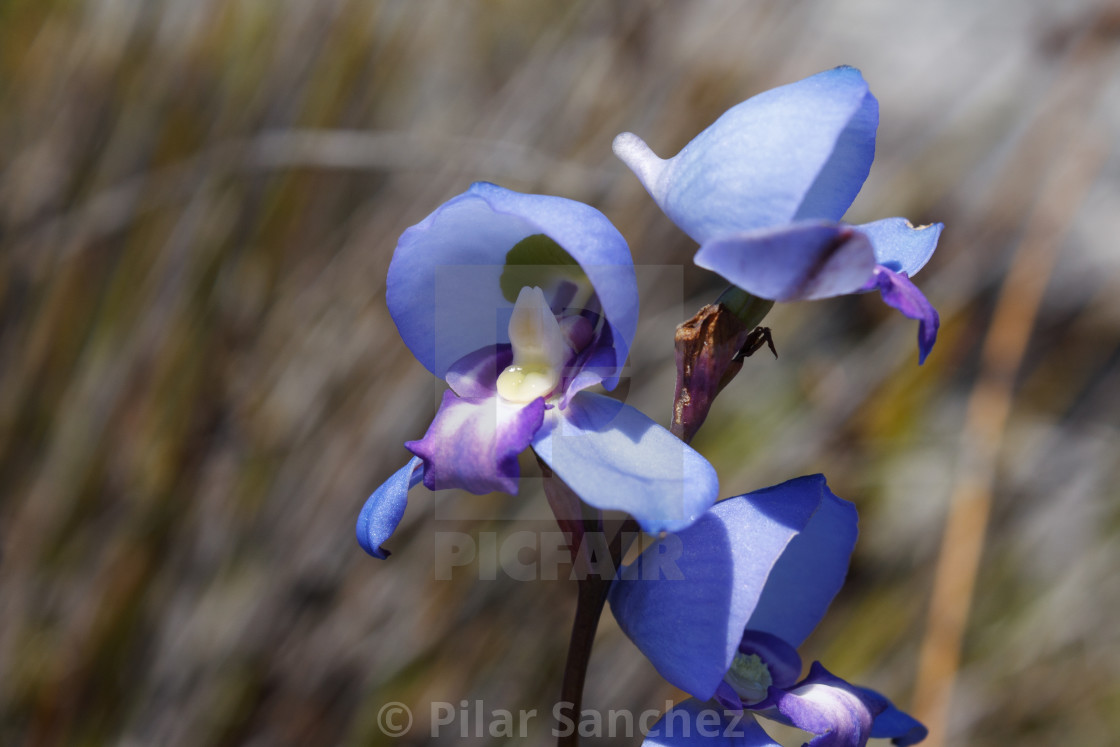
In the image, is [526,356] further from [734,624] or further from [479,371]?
[734,624]

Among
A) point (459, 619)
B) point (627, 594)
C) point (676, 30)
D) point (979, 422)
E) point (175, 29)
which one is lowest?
point (459, 619)

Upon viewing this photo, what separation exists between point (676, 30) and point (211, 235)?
1.07 metres

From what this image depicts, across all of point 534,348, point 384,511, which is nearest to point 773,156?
point 534,348

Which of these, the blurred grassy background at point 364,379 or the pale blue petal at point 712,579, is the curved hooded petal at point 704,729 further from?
the blurred grassy background at point 364,379

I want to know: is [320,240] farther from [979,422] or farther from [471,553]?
Result: [979,422]

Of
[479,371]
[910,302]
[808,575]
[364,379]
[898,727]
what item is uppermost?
[910,302]

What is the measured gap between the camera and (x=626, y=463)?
619 mm

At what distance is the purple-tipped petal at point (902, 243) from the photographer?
0.69 meters

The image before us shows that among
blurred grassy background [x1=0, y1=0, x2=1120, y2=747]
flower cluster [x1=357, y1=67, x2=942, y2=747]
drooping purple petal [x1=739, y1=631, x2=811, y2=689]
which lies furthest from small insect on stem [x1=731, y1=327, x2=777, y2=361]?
blurred grassy background [x1=0, y1=0, x2=1120, y2=747]

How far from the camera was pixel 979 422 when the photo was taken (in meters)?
1.71

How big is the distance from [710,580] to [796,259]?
258mm

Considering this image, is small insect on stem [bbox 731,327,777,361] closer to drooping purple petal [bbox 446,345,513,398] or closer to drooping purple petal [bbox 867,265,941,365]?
drooping purple petal [bbox 867,265,941,365]

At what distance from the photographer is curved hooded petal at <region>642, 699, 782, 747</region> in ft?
2.25

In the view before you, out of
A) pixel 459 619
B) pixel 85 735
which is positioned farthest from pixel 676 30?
pixel 85 735
